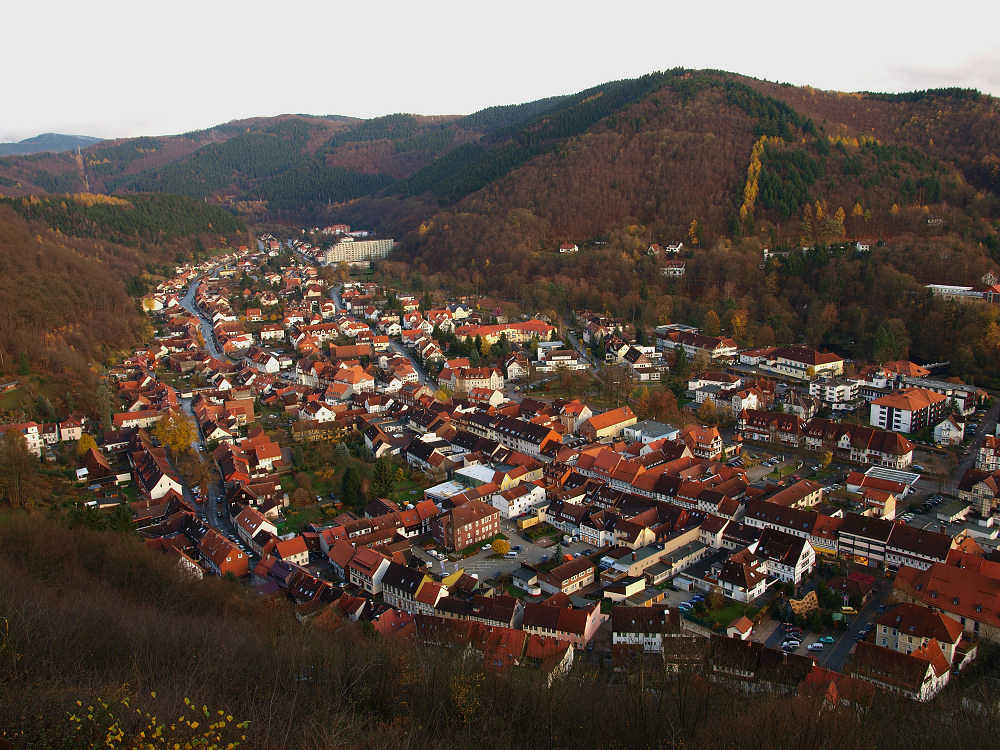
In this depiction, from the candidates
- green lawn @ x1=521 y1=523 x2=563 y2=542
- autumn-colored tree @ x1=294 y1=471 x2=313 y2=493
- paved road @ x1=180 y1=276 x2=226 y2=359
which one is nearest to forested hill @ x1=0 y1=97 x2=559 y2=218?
paved road @ x1=180 y1=276 x2=226 y2=359

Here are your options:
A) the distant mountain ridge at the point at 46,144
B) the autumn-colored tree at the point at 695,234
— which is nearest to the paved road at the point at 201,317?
the autumn-colored tree at the point at 695,234

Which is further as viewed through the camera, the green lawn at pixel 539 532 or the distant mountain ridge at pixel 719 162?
the distant mountain ridge at pixel 719 162

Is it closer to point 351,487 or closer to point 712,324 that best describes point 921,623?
point 351,487

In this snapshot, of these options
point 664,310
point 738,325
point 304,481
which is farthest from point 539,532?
point 664,310

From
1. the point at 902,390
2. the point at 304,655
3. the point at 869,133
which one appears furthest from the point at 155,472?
the point at 869,133

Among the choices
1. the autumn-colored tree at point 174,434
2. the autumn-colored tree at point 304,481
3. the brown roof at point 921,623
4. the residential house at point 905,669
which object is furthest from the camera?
the autumn-colored tree at point 174,434

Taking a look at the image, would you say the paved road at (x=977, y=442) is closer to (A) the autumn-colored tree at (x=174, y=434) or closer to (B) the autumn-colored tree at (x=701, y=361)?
(B) the autumn-colored tree at (x=701, y=361)
